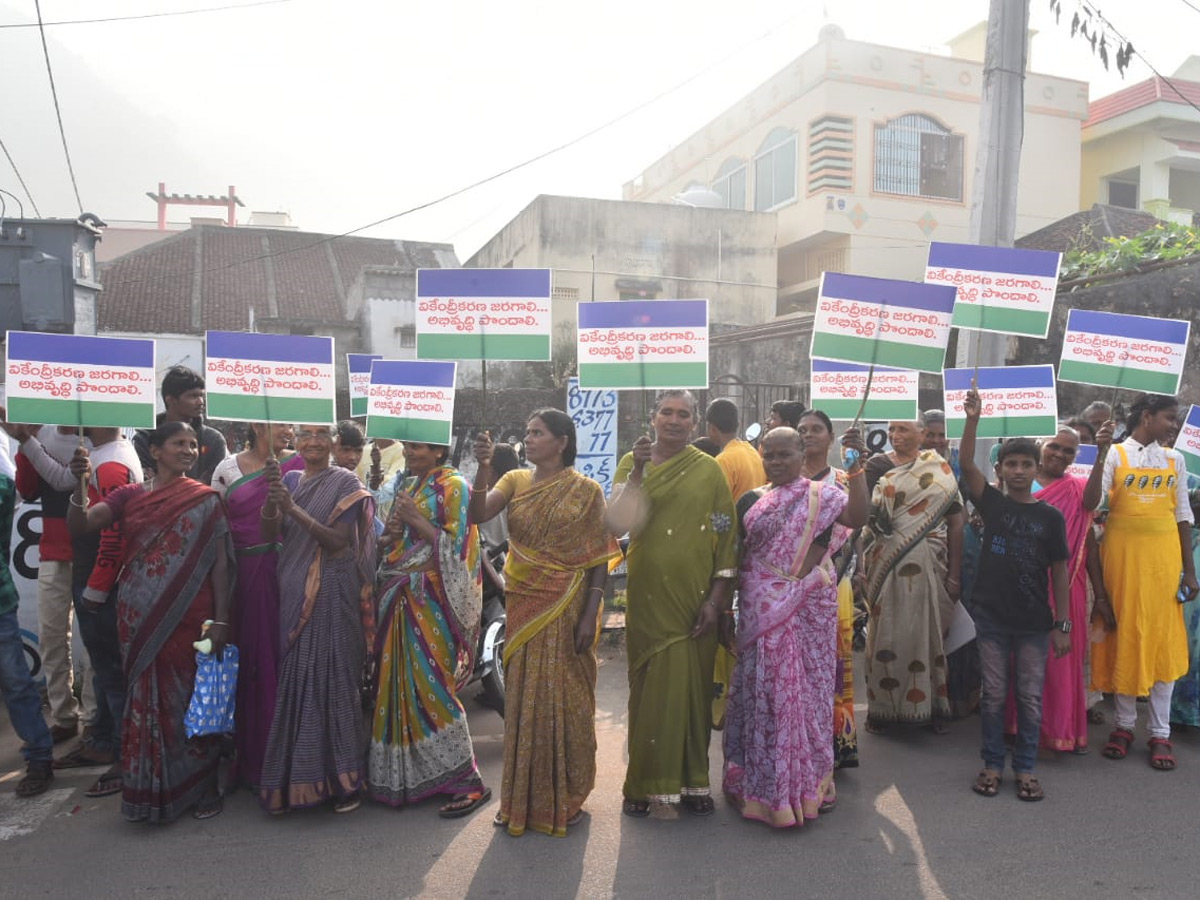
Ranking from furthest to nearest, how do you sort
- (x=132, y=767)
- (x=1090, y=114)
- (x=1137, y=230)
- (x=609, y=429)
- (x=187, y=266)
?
(x=187, y=266) < (x=1090, y=114) < (x=1137, y=230) < (x=609, y=429) < (x=132, y=767)

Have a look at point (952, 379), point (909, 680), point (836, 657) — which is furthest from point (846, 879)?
point (952, 379)

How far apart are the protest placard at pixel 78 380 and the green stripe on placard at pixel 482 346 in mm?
1151

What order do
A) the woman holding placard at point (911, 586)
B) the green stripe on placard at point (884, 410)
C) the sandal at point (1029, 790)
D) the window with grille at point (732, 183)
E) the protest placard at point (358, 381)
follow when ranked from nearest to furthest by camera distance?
the sandal at point (1029, 790) < the woman holding placard at point (911, 586) < the green stripe on placard at point (884, 410) < the protest placard at point (358, 381) < the window with grille at point (732, 183)

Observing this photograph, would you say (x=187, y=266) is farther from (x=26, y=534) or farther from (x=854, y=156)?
(x=26, y=534)

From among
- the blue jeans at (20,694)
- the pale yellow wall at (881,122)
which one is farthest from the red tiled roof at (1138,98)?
the blue jeans at (20,694)

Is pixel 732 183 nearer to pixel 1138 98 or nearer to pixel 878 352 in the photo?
pixel 1138 98

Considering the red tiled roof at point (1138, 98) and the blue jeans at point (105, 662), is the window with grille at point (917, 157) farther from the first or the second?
the blue jeans at point (105, 662)

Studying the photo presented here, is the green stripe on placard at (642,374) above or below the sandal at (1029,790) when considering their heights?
above

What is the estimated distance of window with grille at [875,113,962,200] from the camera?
20047mm

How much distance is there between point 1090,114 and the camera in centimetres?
2288

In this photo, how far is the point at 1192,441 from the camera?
5066mm

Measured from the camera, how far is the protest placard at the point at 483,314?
4168mm

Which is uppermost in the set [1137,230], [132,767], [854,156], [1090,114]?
[1090,114]

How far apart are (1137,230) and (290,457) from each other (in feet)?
56.6
